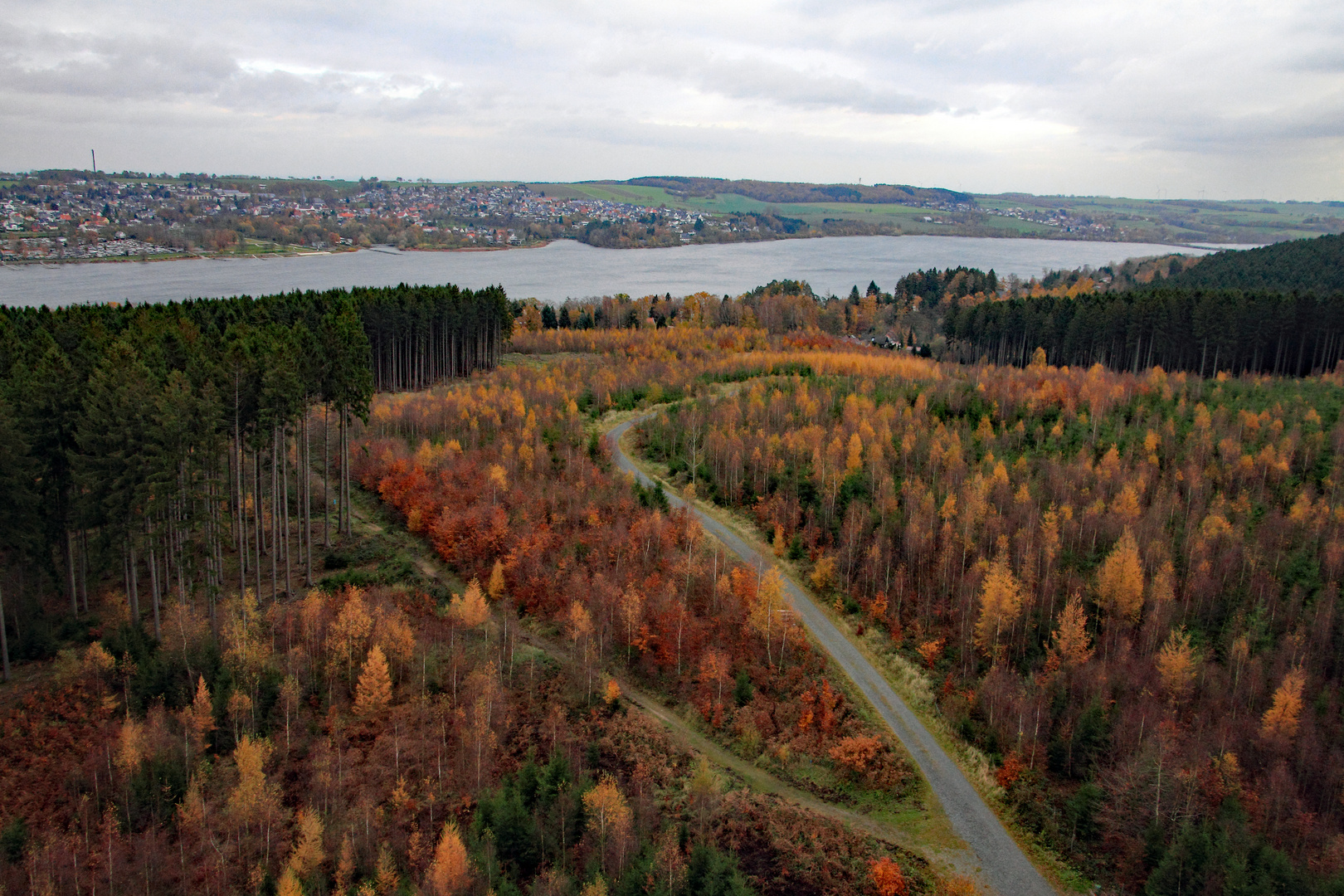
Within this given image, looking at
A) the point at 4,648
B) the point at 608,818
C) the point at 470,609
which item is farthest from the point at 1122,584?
the point at 4,648

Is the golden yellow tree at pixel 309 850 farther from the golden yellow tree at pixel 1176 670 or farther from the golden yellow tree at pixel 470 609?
the golden yellow tree at pixel 1176 670

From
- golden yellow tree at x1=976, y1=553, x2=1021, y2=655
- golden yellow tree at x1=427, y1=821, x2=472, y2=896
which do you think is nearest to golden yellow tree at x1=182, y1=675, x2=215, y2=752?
golden yellow tree at x1=427, y1=821, x2=472, y2=896

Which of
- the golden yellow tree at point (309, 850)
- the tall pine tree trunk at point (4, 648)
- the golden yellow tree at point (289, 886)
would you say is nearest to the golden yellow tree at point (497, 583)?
the golden yellow tree at point (309, 850)

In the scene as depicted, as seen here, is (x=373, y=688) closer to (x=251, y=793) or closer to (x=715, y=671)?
(x=251, y=793)

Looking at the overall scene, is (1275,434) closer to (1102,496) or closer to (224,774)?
(1102,496)

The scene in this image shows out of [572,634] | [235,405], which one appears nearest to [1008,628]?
[572,634]
